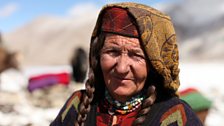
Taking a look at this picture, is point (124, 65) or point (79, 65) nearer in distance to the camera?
point (124, 65)

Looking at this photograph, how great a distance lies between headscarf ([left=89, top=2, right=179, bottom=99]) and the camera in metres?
1.79

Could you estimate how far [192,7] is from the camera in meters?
44.6

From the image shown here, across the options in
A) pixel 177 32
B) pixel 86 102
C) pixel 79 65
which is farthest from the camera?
pixel 177 32

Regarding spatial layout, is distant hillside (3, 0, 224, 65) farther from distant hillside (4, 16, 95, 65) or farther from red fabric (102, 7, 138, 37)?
red fabric (102, 7, 138, 37)

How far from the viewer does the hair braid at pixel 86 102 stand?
1.94 m

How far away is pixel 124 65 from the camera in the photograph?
5.94ft

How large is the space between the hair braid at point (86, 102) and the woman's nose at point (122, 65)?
0.60 feet

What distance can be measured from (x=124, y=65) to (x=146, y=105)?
16 centimetres

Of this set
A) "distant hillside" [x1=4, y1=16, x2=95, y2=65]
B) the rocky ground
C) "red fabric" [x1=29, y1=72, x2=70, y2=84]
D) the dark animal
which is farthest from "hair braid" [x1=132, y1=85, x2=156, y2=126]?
"distant hillside" [x1=4, y1=16, x2=95, y2=65]

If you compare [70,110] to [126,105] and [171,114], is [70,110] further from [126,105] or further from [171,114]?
[171,114]

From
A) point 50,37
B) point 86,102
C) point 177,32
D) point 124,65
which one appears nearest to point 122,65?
point 124,65

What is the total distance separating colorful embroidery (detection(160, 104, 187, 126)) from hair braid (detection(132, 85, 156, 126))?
0.20 ft

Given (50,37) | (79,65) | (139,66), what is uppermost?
(139,66)

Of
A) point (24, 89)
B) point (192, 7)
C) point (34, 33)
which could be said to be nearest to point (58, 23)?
point (34, 33)
